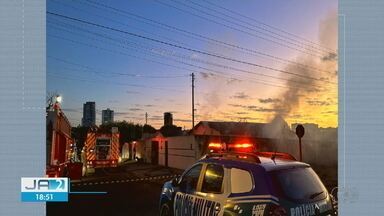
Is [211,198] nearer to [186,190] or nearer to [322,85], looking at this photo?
[186,190]

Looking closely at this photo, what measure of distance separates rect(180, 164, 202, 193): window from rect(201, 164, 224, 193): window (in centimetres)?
23

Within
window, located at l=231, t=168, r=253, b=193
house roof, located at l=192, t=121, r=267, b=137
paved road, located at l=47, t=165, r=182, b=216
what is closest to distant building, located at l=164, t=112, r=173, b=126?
paved road, located at l=47, t=165, r=182, b=216

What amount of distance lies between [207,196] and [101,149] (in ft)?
45.7

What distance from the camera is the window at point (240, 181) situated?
4.98m

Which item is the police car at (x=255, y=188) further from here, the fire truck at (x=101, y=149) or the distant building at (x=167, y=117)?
the fire truck at (x=101, y=149)

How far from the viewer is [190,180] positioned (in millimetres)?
6031

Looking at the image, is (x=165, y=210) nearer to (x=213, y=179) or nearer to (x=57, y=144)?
(x=213, y=179)

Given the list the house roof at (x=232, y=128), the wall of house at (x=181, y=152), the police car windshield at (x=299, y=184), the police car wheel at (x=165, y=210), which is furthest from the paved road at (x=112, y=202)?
the house roof at (x=232, y=128)

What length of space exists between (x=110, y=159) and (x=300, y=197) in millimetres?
14668
